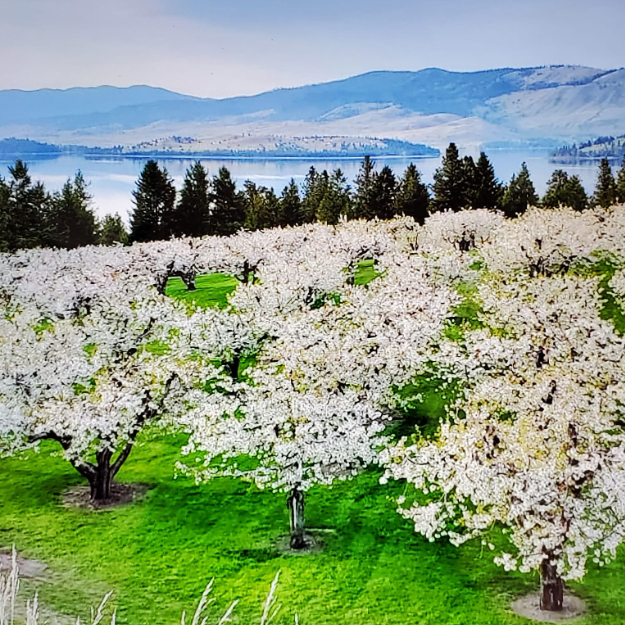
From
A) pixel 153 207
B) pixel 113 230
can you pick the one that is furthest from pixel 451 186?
pixel 113 230

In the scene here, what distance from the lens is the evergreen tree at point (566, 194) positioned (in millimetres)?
31219

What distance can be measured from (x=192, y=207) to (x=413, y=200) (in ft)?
30.1

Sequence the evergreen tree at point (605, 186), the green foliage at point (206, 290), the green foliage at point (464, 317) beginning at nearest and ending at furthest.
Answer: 1. the green foliage at point (464, 317)
2. the green foliage at point (206, 290)
3. the evergreen tree at point (605, 186)

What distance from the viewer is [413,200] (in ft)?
97.8

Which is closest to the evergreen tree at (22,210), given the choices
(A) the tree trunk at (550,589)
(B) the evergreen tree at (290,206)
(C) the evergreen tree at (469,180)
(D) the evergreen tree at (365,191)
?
(B) the evergreen tree at (290,206)

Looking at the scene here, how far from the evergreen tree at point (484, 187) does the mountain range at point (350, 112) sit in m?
1.88

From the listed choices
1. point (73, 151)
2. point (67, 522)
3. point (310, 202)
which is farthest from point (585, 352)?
point (310, 202)

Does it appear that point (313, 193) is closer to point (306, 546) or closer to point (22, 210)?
point (22, 210)

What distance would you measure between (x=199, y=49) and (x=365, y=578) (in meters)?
10.1

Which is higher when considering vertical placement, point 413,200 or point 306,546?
point 413,200

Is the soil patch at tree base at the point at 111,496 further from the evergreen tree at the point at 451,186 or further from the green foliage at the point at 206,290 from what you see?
the evergreen tree at the point at 451,186

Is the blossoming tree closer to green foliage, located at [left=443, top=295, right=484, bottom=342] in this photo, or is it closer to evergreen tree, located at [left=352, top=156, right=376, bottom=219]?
green foliage, located at [left=443, top=295, right=484, bottom=342]

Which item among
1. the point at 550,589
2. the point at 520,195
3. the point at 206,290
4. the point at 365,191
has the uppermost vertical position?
the point at 365,191

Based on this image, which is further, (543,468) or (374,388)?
(374,388)
